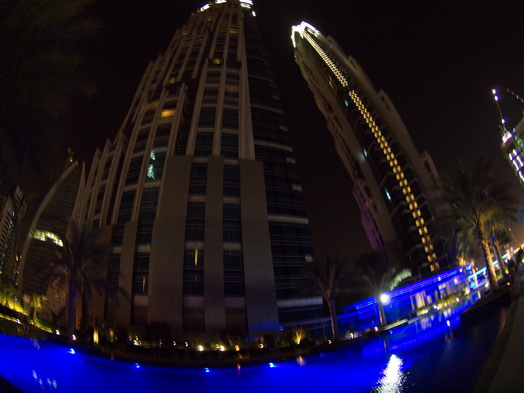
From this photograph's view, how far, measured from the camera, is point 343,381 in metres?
13.0

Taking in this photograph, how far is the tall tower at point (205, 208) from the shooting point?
36.1 metres

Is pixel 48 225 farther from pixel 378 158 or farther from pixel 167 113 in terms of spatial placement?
pixel 378 158

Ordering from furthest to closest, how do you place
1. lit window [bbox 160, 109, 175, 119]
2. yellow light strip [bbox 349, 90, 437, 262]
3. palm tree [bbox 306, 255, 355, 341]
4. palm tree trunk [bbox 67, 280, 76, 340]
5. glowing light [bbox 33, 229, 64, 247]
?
glowing light [bbox 33, 229, 64, 247] < yellow light strip [bbox 349, 90, 437, 262] < lit window [bbox 160, 109, 175, 119] < palm tree [bbox 306, 255, 355, 341] < palm tree trunk [bbox 67, 280, 76, 340]

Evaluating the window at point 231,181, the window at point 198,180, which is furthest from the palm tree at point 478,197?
the window at point 198,180

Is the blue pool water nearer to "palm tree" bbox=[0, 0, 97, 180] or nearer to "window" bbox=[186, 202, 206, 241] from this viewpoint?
"palm tree" bbox=[0, 0, 97, 180]

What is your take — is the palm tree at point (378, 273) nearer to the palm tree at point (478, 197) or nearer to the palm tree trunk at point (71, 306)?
the palm tree at point (478, 197)

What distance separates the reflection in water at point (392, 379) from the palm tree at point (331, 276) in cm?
1682

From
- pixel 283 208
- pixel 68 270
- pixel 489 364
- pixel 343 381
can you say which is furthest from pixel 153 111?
pixel 489 364

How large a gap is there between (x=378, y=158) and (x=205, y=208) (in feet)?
185

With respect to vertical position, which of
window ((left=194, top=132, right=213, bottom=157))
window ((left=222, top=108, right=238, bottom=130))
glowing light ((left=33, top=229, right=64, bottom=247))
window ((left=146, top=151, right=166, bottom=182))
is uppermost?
window ((left=222, top=108, right=238, bottom=130))

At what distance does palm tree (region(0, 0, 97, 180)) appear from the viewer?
8.17 m

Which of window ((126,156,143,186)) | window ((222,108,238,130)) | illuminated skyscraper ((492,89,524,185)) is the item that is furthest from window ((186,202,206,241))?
illuminated skyscraper ((492,89,524,185))

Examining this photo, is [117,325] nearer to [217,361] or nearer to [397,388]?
[217,361]

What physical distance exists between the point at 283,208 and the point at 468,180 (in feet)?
78.7
